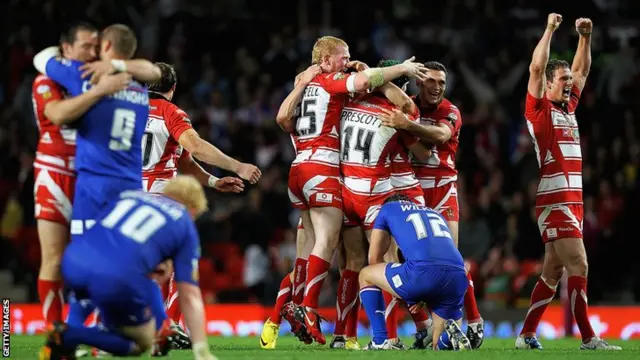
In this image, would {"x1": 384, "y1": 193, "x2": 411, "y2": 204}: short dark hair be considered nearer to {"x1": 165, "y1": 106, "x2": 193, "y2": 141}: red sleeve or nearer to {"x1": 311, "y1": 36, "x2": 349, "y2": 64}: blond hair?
{"x1": 311, "y1": 36, "x2": 349, "y2": 64}: blond hair

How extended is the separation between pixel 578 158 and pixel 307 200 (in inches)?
104

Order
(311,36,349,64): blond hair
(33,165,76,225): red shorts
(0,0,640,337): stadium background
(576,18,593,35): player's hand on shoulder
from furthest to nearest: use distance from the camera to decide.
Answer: (0,0,640,337): stadium background → (576,18,593,35): player's hand on shoulder → (311,36,349,64): blond hair → (33,165,76,225): red shorts

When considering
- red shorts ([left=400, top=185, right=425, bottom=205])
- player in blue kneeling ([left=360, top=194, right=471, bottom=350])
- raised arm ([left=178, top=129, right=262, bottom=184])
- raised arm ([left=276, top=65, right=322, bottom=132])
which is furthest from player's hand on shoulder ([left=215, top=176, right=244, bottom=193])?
red shorts ([left=400, top=185, right=425, bottom=205])

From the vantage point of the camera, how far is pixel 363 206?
412 inches

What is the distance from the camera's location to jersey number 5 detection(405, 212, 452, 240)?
955cm

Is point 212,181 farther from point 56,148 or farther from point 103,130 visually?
point 103,130

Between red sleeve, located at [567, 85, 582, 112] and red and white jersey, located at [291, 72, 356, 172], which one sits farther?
red sleeve, located at [567, 85, 582, 112]

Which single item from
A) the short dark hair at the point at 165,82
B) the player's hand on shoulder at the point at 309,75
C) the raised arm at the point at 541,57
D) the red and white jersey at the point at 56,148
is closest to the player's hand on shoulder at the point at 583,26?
the raised arm at the point at 541,57

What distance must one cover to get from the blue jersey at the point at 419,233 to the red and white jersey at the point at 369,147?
71cm

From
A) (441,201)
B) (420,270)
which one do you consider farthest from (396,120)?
(420,270)

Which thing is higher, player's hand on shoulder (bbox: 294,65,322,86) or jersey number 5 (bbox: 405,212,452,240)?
player's hand on shoulder (bbox: 294,65,322,86)

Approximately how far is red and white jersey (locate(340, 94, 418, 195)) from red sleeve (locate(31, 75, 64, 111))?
3205mm

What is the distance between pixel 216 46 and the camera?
20.2m

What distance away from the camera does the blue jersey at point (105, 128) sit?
26.2 ft
